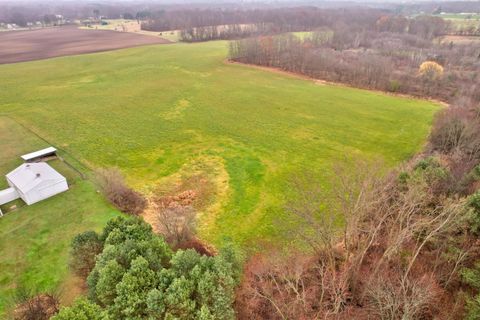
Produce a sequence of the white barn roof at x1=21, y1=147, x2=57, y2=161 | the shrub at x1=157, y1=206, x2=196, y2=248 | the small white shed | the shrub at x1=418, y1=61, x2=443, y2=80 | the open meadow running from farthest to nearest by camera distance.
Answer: the shrub at x1=418, y1=61, x2=443, y2=80
the white barn roof at x1=21, y1=147, x2=57, y2=161
the small white shed
the open meadow
the shrub at x1=157, y1=206, x2=196, y2=248

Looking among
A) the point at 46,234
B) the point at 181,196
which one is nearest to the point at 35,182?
the point at 46,234

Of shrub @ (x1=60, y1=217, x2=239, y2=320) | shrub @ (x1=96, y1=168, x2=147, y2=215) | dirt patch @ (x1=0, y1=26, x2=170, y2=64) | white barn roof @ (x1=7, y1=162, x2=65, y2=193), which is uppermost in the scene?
dirt patch @ (x1=0, y1=26, x2=170, y2=64)

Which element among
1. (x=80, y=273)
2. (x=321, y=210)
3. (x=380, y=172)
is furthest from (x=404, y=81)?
(x=80, y=273)

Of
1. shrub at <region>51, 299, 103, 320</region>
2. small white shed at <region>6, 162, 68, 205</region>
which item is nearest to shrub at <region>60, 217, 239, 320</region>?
shrub at <region>51, 299, 103, 320</region>

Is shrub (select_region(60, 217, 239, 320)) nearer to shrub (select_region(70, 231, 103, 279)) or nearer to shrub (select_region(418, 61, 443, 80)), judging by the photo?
shrub (select_region(70, 231, 103, 279))

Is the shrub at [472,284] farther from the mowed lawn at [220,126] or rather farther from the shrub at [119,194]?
the shrub at [119,194]

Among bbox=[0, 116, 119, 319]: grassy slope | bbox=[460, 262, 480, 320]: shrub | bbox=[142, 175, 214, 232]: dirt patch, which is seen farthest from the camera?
bbox=[142, 175, 214, 232]: dirt patch

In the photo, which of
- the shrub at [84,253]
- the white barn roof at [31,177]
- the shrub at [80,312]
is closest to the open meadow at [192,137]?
the white barn roof at [31,177]
